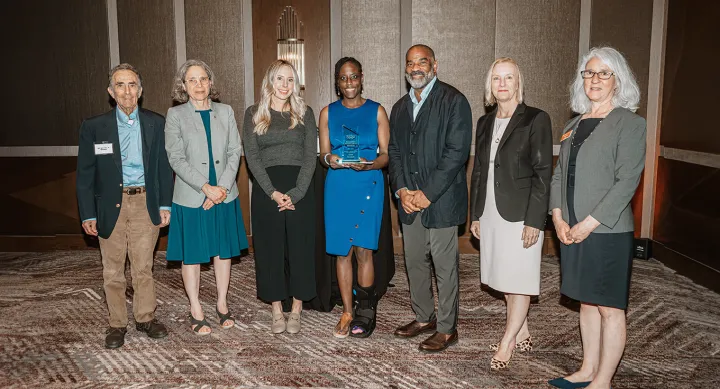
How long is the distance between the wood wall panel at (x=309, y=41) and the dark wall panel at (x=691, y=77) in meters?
3.66

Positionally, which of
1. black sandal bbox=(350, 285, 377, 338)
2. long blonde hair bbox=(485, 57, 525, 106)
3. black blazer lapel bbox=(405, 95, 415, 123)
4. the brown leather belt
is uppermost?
long blonde hair bbox=(485, 57, 525, 106)

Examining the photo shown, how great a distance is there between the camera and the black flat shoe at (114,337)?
3.70 meters

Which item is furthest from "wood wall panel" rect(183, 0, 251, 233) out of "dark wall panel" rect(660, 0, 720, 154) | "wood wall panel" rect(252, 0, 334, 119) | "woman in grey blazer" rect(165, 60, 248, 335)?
"dark wall panel" rect(660, 0, 720, 154)

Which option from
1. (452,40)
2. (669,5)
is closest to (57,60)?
(452,40)

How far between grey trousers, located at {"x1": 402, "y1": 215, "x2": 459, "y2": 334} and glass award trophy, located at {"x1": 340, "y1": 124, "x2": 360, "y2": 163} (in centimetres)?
56

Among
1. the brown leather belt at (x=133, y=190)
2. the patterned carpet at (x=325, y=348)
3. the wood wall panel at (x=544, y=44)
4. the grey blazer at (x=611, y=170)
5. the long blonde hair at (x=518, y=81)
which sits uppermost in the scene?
the wood wall panel at (x=544, y=44)

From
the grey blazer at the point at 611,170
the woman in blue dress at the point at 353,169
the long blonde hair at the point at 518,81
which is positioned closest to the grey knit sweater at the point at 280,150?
the woman in blue dress at the point at 353,169

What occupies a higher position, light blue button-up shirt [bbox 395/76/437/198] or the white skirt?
light blue button-up shirt [bbox 395/76/437/198]

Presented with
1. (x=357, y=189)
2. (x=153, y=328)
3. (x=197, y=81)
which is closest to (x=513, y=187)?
(x=357, y=189)

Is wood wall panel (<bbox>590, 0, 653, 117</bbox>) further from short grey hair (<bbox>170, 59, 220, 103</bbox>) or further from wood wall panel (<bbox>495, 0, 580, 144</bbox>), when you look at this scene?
short grey hair (<bbox>170, 59, 220, 103</bbox>)

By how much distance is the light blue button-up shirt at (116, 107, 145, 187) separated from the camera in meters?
3.62

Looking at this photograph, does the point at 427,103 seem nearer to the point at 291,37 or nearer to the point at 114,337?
the point at 114,337

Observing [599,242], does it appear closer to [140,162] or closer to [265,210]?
[265,210]

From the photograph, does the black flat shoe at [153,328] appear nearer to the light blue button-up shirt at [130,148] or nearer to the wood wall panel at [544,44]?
the light blue button-up shirt at [130,148]
